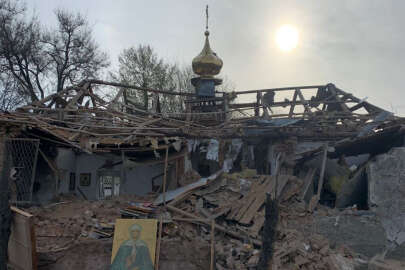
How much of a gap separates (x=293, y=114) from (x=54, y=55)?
51.6 feet

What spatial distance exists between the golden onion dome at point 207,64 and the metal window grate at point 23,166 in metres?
9.65

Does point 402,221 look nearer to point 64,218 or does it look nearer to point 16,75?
point 64,218

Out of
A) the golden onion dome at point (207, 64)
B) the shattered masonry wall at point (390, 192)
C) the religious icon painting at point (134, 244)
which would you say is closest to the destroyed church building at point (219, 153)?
the shattered masonry wall at point (390, 192)

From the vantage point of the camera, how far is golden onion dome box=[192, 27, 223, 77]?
19.7 metres

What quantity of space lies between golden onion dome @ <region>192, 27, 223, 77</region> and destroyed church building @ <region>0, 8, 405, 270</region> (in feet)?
13.2

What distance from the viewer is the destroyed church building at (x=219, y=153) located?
9.91 metres

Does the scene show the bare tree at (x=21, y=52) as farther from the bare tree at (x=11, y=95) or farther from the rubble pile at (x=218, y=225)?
the rubble pile at (x=218, y=225)

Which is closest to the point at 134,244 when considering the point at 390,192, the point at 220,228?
the point at 220,228

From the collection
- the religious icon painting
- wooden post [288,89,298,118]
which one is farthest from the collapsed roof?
the religious icon painting

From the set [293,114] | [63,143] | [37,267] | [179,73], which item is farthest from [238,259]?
[179,73]

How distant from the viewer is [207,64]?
19.7m

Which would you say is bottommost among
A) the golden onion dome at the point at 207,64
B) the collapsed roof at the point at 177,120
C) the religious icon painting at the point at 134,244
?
the religious icon painting at the point at 134,244

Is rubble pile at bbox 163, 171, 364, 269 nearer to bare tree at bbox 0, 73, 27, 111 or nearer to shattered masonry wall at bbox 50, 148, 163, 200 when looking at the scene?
shattered masonry wall at bbox 50, 148, 163, 200

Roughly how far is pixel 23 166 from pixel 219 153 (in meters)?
6.14
